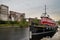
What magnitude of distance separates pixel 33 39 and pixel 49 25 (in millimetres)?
5402

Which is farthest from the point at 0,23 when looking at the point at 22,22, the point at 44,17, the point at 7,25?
the point at 44,17

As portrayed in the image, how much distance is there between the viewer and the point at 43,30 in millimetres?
18438

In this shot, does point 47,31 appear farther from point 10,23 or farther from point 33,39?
point 10,23

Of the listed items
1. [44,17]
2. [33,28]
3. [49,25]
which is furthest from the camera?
[44,17]

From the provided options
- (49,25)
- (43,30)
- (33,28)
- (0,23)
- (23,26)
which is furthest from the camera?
(23,26)


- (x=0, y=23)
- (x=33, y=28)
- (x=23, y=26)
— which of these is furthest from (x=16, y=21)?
(x=33, y=28)

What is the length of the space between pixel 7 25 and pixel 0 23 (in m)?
3.65

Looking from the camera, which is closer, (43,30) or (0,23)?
(43,30)

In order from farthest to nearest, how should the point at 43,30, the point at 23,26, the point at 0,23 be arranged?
the point at 23,26, the point at 0,23, the point at 43,30

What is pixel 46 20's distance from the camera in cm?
2172

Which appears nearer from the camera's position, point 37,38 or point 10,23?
point 37,38

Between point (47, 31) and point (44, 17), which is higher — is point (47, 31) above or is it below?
below

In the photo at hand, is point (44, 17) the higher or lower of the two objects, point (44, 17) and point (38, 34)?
the higher

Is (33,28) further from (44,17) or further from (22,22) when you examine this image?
(22,22)
